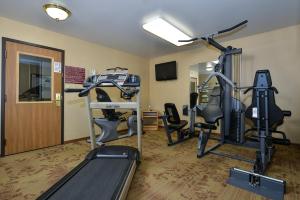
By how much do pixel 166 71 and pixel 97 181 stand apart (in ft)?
13.6

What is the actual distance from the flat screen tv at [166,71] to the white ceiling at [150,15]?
1.55m

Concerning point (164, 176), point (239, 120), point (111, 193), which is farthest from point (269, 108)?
point (111, 193)

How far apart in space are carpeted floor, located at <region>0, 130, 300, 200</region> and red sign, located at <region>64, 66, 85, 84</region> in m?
1.44

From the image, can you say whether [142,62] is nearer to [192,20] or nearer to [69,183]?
[192,20]

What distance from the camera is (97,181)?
5.30 feet

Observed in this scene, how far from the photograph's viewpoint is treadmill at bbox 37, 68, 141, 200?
1.41 meters

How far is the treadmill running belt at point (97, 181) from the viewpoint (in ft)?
4.57

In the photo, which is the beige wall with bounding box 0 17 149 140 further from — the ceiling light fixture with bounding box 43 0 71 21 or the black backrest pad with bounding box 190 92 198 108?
the black backrest pad with bounding box 190 92 198 108

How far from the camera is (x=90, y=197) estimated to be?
1363 millimetres

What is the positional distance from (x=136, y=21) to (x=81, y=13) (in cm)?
91

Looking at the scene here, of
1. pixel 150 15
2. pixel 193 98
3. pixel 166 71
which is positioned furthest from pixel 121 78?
pixel 166 71

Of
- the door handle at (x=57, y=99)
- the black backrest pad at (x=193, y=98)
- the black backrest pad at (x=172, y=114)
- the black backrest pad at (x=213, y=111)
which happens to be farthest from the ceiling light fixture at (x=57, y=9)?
the black backrest pad at (x=193, y=98)

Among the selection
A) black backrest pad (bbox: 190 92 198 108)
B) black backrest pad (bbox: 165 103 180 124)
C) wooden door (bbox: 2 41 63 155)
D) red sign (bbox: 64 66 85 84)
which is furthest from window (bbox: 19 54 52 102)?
black backrest pad (bbox: 190 92 198 108)

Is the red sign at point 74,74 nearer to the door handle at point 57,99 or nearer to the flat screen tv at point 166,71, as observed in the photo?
the door handle at point 57,99
